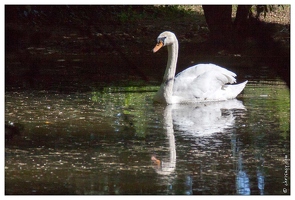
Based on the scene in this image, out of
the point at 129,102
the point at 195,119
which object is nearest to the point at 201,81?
the point at 129,102

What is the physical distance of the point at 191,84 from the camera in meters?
10.5

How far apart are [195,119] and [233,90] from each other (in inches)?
72.9

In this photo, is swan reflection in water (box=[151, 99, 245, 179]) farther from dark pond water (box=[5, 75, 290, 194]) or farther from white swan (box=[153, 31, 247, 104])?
white swan (box=[153, 31, 247, 104])

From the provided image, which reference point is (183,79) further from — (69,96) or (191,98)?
(69,96)

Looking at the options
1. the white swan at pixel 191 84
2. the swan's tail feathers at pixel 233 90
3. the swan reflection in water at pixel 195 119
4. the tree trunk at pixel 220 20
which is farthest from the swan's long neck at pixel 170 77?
the tree trunk at pixel 220 20

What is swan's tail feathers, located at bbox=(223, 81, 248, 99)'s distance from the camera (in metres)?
10.8

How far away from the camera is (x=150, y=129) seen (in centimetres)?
849

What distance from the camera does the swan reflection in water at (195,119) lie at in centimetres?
748

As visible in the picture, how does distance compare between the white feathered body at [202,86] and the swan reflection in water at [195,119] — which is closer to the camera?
the swan reflection in water at [195,119]

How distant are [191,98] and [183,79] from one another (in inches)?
16.3

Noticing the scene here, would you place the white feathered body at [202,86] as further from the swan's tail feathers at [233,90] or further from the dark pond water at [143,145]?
the dark pond water at [143,145]

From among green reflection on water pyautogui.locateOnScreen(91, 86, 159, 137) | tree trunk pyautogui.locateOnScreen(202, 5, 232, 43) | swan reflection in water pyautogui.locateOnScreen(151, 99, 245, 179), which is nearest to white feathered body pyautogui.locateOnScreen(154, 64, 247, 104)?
swan reflection in water pyautogui.locateOnScreen(151, 99, 245, 179)

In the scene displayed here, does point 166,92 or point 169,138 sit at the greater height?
point 166,92
